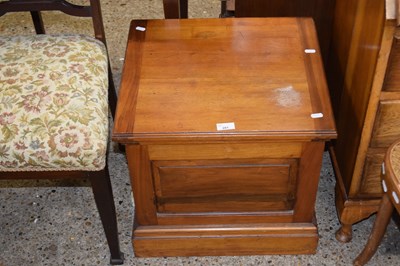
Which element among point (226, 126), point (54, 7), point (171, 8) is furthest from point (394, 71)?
point (54, 7)

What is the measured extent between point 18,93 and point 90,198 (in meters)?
0.55

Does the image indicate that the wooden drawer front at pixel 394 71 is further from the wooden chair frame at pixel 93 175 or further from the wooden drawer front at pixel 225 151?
the wooden chair frame at pixel 93 175

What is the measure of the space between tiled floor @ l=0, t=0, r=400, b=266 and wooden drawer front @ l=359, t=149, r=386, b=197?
22cm

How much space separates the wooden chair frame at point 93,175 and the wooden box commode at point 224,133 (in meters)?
0.07

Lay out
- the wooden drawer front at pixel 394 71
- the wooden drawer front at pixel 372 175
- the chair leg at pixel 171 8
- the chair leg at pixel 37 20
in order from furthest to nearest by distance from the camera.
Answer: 1. the chair leg at pixel 37 20
2. the chair leg at pixel 171 8
3. the wooden drawer front at pixel 372 175
4. the wooden drawer front at pixel 394 71

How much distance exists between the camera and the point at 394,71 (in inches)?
51.3

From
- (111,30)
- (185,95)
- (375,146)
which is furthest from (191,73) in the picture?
(111,30)

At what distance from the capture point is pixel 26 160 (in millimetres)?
1365

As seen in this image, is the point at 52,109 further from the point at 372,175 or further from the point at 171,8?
the point at 372,175

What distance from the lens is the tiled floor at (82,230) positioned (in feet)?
5.50

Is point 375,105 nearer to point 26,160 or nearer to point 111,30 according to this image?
point 26,160

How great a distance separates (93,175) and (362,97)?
704mm

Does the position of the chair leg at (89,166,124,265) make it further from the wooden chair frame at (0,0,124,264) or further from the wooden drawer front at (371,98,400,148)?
the wooden drawer front at (371,98,400,148)

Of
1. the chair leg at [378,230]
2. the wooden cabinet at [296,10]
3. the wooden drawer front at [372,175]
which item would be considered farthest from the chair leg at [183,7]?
the chair leg at [378,230]
